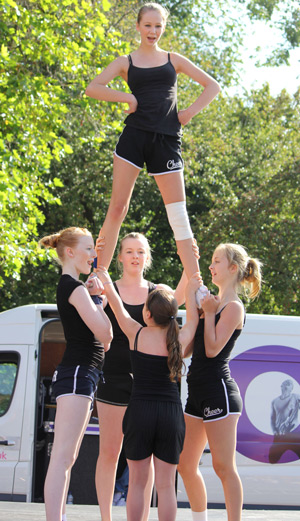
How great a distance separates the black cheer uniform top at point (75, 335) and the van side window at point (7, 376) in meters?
3.31

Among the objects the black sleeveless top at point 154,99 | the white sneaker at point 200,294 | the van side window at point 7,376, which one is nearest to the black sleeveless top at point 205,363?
the white sneaker at point 200,294

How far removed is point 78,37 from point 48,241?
6.86 meters

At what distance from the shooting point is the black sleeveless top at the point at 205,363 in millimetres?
4047

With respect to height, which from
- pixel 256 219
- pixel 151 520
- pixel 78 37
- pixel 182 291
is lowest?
pixel 151 520

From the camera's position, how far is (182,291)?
446cm

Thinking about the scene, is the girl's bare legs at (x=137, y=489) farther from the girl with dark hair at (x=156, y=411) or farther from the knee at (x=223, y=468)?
the knee at (x=223, y=468)

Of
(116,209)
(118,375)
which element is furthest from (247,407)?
(116,209)

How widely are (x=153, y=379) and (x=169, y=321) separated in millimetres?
305

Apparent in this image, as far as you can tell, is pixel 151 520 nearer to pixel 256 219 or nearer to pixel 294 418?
pixel 294 418

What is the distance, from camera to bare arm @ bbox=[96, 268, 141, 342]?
155 inches

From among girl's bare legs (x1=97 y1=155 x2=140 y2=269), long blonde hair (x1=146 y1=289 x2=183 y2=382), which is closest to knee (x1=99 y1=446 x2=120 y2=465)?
long blonde hair (x1=146 y1=289 x2=183 y2=382)

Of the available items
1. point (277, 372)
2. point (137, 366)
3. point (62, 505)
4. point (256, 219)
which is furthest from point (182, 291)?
point (256, 219)

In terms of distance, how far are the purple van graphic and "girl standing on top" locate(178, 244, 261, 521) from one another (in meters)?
2.92

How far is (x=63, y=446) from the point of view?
12.3 feet
